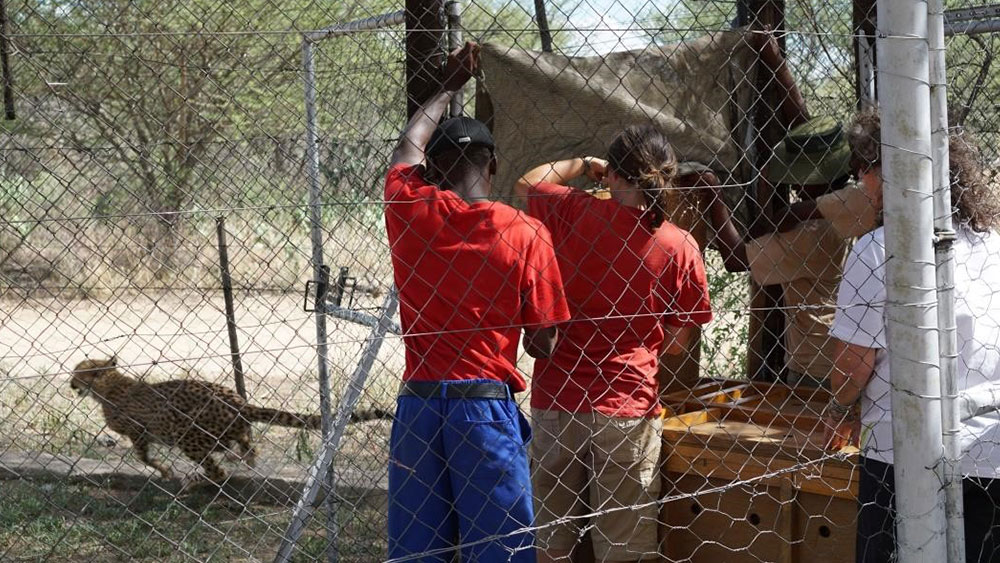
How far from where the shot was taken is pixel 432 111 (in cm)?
310

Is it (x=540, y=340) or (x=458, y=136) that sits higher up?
(x=458, y=136)

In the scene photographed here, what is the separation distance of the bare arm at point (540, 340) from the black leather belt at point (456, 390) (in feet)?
0.53

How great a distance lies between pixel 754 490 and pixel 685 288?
0.70 meters

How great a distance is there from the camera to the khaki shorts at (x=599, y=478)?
3355 millimetres

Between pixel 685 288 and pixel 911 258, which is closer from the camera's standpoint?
pixel 911 258

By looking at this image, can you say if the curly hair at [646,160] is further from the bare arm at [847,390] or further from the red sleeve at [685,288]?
the bare arm at [847,390]

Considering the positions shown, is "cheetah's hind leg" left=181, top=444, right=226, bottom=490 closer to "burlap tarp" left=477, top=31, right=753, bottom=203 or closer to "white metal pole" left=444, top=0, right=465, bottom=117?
"burlap tarp" left=477, top=31, right=753, bottom=203

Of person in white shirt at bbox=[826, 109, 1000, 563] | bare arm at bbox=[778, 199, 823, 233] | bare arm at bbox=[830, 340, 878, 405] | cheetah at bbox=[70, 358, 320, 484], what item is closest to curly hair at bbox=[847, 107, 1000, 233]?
person in white shirt at bbox=[826, 109, 1000, 563]

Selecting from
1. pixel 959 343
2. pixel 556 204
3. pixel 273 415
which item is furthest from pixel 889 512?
pixel 273 415

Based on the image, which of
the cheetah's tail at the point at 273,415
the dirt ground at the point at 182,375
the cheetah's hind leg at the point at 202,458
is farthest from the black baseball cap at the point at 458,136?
the cheetah's hind leg at the point at 202,458

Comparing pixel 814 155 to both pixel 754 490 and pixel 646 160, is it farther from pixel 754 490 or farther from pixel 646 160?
pixel 754 490

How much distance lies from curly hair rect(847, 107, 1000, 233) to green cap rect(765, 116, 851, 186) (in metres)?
0.73

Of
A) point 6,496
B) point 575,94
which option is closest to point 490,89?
point 575,94

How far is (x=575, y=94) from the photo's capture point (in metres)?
3.75
